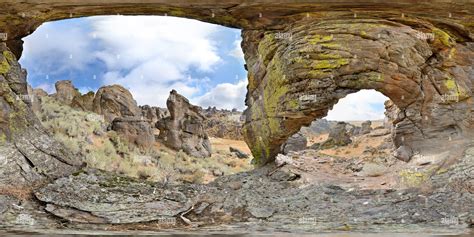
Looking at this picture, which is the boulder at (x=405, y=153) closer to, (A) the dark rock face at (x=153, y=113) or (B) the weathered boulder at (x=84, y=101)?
(B) the weathered boulder at (x=84, y=101)

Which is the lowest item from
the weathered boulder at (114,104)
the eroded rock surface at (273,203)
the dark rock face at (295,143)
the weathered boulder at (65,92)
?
the eroded rock surface at (273,203)

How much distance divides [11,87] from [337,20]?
767 centimetres

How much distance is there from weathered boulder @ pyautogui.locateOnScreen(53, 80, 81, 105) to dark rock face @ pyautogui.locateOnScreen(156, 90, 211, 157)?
315 inches

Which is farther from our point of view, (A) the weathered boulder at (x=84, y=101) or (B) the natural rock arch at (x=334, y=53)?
(A) the weathered boulder at (x=84, y=101)

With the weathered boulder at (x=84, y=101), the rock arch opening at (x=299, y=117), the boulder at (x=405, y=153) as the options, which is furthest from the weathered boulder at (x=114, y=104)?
the boulder at (x=405, y=153)

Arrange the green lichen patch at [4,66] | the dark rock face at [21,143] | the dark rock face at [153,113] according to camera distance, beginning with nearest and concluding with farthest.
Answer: the dark rock face at [21,143] < the green lichen patch at [4,66] < the dark rock face at [153,113]

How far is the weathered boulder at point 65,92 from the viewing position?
3655 centimetres

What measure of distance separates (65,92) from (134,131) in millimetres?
10440

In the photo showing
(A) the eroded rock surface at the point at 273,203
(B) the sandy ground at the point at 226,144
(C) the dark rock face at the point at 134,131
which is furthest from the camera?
(B) the sandy ground at the point at 226,144

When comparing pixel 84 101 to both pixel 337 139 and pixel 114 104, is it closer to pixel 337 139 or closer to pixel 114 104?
pixel 114 104

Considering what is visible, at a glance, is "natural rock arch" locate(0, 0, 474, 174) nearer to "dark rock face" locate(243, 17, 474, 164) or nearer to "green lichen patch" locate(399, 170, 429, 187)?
"dark rock face" locate(243, 17, 474, 164)

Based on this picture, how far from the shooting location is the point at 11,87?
1108cm

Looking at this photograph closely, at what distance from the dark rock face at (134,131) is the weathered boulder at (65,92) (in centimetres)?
757

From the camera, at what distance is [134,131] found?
99.1 ft
